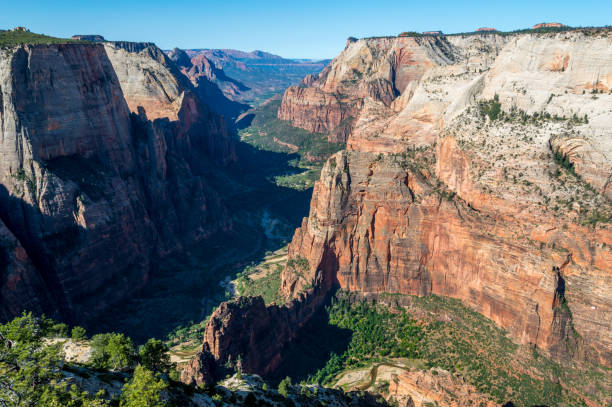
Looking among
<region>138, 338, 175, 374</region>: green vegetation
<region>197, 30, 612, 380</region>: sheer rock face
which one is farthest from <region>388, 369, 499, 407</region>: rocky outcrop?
<region>138, 338, 175, 374</region>: green vegetation

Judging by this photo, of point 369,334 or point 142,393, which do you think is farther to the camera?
point 369,334

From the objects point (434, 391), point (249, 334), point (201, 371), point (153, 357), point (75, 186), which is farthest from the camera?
point (75, 186)

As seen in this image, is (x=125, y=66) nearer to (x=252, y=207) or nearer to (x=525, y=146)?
(x=252, y=207)

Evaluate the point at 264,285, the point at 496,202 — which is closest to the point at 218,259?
the point at 264,285

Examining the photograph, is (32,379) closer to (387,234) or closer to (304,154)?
(387,234)

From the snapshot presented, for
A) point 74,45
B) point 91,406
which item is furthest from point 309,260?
point 74,45

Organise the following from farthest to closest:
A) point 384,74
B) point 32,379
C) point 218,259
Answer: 1. point 384,74
2. point 218,259
3. point 32,379
